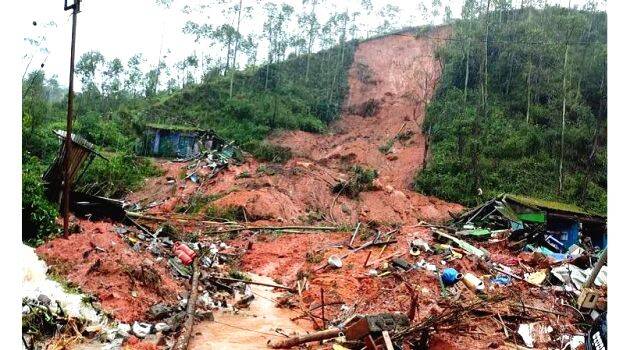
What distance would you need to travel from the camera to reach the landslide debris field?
315 inches

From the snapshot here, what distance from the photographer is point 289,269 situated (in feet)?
45.5

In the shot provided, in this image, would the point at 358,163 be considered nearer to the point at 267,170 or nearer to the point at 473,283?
the point at 267,170

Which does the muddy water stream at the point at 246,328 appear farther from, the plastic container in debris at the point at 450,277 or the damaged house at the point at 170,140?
A: the damaged house at the point at 170,140

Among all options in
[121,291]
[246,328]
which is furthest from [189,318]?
[121,291]

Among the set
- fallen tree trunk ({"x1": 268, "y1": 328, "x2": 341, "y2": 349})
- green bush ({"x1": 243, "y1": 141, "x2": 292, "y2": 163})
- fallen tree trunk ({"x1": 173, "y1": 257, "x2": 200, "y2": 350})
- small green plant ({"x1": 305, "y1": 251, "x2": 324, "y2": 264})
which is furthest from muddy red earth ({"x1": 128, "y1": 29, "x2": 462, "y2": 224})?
fallen tree trunk ({"x1": 268, "y1": 328, "x2": 341, "y2": 349})

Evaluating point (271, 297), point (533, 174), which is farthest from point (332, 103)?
point (271, 297)

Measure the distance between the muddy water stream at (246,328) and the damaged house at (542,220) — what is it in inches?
325

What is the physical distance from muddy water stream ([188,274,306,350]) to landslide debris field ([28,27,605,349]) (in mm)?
37

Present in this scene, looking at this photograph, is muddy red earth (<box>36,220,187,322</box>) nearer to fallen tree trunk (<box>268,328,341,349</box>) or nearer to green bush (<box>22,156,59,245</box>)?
green bush (<box>22,156,59,245</box>)

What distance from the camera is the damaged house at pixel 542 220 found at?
15969mm

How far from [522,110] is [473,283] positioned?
28.0 meters

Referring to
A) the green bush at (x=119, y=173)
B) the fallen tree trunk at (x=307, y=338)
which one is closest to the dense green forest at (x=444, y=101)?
the green bush at (x=119, y=173)
